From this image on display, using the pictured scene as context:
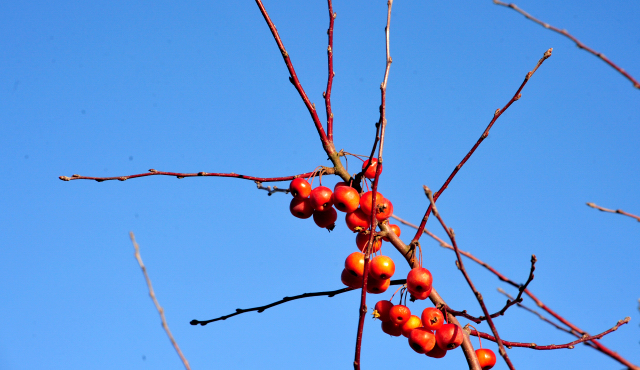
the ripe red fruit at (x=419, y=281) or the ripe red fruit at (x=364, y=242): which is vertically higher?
the ripe red fruit at (x=364, y=242)

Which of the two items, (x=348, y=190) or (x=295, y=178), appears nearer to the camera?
(x=348, y=190)

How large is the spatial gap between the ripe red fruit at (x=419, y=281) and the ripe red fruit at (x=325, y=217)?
660 millimetres

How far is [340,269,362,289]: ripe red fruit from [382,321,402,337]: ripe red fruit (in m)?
0.27

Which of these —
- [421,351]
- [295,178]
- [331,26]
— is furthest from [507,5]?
[421,351]

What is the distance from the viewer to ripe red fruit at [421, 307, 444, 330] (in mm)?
2547

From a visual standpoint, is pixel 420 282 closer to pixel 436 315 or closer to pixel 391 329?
pixel 436 315

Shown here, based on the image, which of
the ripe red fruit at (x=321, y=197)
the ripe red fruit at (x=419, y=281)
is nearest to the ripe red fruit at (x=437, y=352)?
the ripe red fruit at (x=419, y=281)

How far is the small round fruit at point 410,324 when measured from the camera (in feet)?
8.96

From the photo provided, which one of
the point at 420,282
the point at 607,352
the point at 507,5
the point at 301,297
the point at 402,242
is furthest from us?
the point at 301,297

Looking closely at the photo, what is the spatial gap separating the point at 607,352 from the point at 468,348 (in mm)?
1231

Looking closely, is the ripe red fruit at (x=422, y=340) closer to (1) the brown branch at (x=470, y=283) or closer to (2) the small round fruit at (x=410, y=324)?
(2) the small round fruit at (x=410, y=324)

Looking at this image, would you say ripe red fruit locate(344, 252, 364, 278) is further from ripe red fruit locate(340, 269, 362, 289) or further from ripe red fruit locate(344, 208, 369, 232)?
ripe red fruit locate(344, 208, 369, 232)

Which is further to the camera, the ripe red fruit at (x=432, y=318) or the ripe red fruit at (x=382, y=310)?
the ripe red fruit at (x=382, y=310)

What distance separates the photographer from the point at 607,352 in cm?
131
